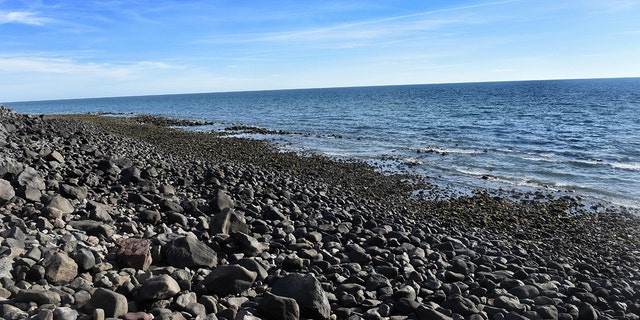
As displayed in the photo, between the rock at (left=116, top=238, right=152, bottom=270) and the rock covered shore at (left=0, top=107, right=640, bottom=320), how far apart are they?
0.07 ft

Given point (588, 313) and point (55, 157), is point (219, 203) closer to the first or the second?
point (55, 157)

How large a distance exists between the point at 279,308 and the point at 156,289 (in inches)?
59.5

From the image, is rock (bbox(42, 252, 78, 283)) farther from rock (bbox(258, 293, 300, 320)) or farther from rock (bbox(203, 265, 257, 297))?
rock (bbox(258, 293, 300, 320))

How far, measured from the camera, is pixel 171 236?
7.59 metres

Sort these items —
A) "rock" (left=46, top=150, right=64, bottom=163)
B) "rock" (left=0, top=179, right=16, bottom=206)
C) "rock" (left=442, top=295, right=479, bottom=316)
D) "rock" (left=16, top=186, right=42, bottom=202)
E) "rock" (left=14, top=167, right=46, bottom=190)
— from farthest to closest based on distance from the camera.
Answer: "rock" (left=46, top=150, right=64, bottom=163) < "rock" (left=14, top=167, right=46, bottom=190) < "rock" (left=16, top=186, right=42, bottom=202) < "rock" (left=0, top=179, right=16, bottom=206) < "rock" (left=442, top=295, right=479, bottom=316)

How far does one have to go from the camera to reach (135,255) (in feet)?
20.5

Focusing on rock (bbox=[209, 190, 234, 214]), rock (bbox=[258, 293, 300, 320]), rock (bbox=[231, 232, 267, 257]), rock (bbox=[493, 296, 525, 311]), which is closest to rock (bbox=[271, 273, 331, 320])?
rock (bbox=[258, 293, 300, 320])

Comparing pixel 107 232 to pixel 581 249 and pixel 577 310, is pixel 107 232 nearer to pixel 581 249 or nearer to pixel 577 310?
pixel 577 310

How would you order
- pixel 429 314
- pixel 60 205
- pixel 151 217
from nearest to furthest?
pixel 429 314, pixel 60 205, pixel 151 217

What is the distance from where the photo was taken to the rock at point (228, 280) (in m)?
5.79

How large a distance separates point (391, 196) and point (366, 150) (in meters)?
11.7

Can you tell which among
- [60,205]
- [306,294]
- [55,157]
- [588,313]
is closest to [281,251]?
[306,294]

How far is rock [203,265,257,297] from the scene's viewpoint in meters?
5.79

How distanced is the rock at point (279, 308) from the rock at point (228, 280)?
29.4 inches
